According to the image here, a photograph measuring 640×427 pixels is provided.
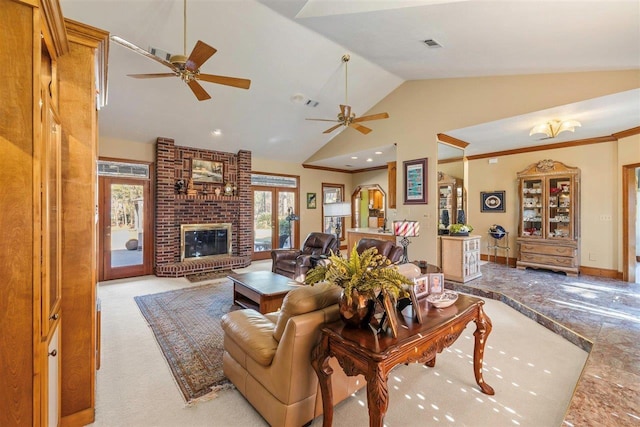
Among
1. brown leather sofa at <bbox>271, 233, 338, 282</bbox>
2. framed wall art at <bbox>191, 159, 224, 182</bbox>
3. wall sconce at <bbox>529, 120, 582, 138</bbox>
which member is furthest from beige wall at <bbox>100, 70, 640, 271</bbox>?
brown leather sofa at <bbox>271, 233, 338, 282</bbox>

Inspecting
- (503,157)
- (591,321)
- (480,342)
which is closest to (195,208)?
(480,342)

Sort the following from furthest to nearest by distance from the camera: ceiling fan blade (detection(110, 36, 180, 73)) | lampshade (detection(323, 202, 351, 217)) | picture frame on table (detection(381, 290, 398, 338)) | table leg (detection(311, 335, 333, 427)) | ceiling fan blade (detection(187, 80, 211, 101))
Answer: lampshade (detection(323, 202, 351, 217)), ceiling fan blade (detection(187, 80, 211, 101)), ceiling fan blade (detection(110, 36, 180, 73)), table leg (detection(311, 335, 333, 427)), picture frame on table (detection(381, 290, 398, 338))

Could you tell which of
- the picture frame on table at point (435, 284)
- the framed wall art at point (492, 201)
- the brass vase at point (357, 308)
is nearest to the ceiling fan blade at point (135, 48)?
the brass vase at point (357, 308)

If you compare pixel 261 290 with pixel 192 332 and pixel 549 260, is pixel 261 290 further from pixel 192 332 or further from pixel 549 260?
pixel 549 260

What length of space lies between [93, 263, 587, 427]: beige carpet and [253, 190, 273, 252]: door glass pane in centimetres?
451

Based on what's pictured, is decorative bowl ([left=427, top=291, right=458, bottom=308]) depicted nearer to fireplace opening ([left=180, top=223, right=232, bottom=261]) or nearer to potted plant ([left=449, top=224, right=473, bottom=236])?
potted plant ([left=449, top=224, right=473, bottom=236])

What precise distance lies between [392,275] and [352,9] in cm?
298

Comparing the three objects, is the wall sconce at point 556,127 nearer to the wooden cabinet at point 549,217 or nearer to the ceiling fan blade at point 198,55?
the wooden cabinet at point 549,217

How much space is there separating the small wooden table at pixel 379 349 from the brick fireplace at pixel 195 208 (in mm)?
5067

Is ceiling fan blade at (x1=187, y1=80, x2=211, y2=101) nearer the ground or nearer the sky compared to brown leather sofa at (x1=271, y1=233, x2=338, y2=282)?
nearer the sky

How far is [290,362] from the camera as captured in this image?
1650mm

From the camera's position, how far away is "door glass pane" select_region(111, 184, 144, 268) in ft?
18.3

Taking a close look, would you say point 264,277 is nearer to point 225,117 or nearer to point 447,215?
point 225,117

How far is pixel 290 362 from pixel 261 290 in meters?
1.90
